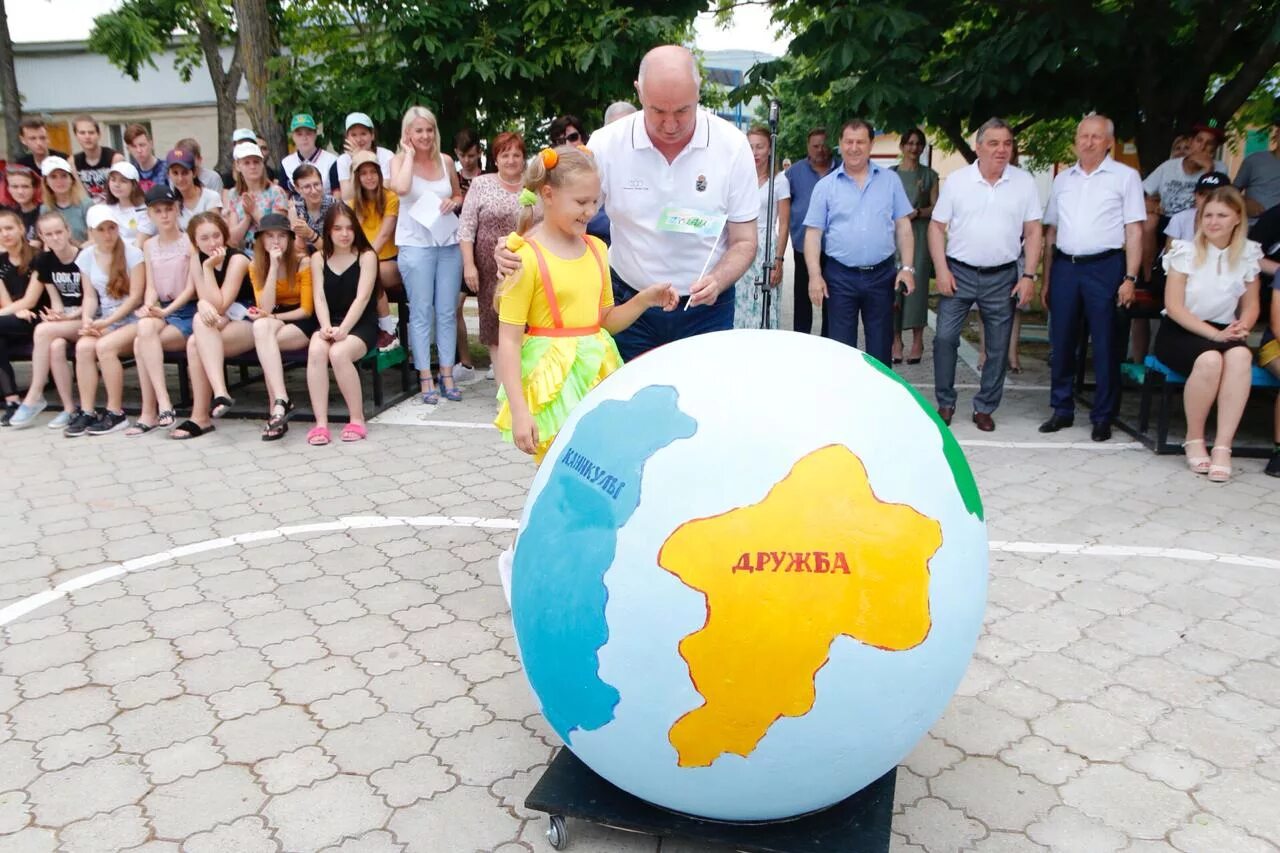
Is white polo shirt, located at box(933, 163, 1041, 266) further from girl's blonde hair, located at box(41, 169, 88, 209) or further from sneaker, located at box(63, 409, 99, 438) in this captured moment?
girl's blonde hair, located at box(41, 169, 88, 209)

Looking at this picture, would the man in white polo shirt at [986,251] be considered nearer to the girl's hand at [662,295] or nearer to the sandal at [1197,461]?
the sandal at [1197,461]

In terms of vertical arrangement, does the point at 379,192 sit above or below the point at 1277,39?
below

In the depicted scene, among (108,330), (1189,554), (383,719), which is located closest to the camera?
(383,719)

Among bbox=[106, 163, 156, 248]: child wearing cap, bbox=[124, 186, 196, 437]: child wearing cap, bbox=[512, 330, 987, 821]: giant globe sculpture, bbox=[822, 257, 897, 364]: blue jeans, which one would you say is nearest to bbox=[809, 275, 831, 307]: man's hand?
bbox=[822, 257, 897, 364]: blue jeans

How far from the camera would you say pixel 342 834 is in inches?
123

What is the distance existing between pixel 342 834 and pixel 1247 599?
4.12 m

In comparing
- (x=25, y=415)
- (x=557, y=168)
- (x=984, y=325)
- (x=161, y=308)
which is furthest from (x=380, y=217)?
(x=557, y=168)

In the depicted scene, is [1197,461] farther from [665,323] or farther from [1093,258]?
[665,323]

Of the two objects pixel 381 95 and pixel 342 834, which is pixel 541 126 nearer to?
pixel 381 95

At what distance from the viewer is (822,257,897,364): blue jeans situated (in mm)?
7500

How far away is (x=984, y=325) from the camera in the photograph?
7.67m

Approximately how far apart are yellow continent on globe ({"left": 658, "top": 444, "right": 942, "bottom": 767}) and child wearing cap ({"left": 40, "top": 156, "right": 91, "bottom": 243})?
28.3 ft

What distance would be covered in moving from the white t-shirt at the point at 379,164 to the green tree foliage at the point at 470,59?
112 centimetres

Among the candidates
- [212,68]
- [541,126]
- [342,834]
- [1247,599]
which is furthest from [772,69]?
[212,68]
